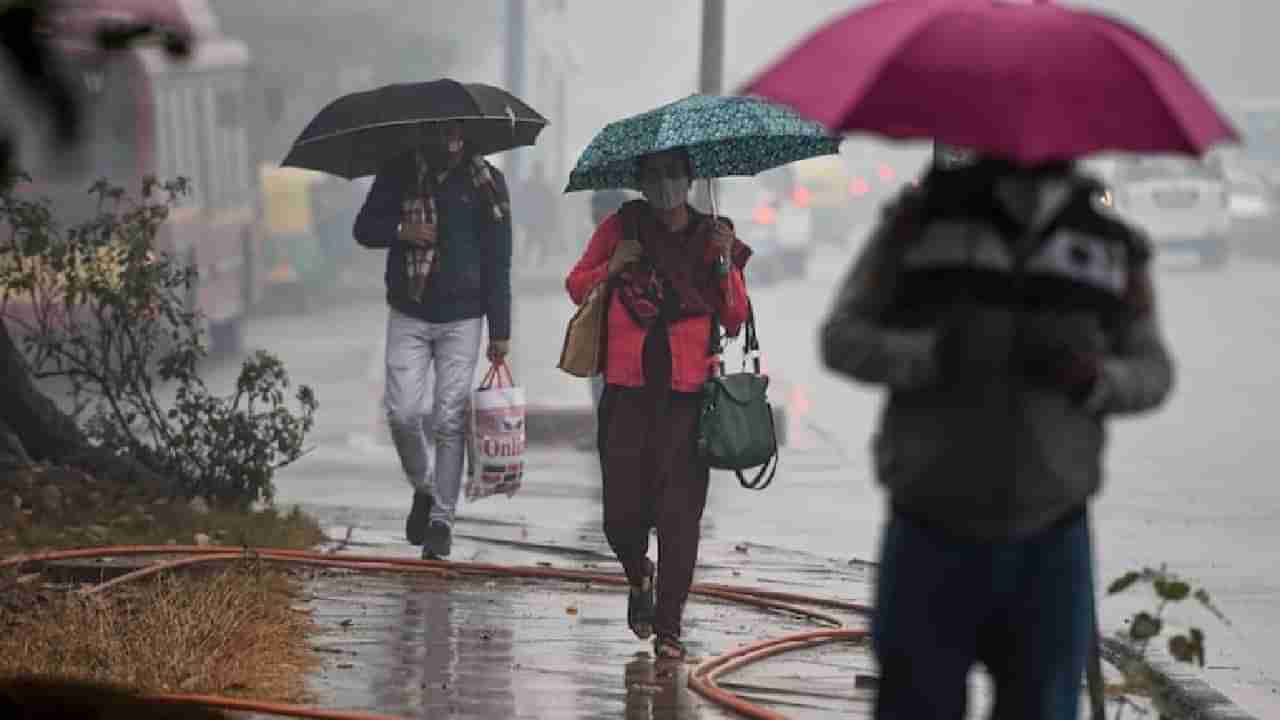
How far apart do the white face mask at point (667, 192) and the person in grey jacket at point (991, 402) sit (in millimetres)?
4220

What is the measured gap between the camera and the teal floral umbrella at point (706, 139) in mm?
9117

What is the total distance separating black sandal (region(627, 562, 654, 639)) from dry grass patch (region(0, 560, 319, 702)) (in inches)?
42.3

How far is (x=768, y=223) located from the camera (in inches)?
1583

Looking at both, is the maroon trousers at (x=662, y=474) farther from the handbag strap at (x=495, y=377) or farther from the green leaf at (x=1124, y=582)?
the green leaf at (x=1124, y=582)

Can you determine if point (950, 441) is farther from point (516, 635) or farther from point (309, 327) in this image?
point (309, 327)

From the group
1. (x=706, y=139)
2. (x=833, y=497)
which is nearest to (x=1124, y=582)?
(x=706, y=139)

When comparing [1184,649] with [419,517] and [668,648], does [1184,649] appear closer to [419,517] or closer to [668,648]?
[668,648]

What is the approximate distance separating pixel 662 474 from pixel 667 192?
902 mm

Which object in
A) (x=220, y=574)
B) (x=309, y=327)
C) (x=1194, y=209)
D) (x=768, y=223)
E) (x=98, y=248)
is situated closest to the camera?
(x=220, y=574)

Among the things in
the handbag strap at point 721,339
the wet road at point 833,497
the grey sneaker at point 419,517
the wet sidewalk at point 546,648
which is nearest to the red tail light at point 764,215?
the wet road at point 833,497

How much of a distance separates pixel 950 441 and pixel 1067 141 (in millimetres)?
543

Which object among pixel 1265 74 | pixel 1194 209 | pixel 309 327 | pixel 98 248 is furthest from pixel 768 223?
pixel 1265 74

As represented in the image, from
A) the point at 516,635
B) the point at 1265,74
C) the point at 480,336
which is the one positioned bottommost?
the point at 516,635

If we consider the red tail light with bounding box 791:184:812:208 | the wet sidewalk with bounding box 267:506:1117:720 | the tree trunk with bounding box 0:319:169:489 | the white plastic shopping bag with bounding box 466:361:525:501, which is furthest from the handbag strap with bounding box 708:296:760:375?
the red tail light with bounding box 791:184:812:208
